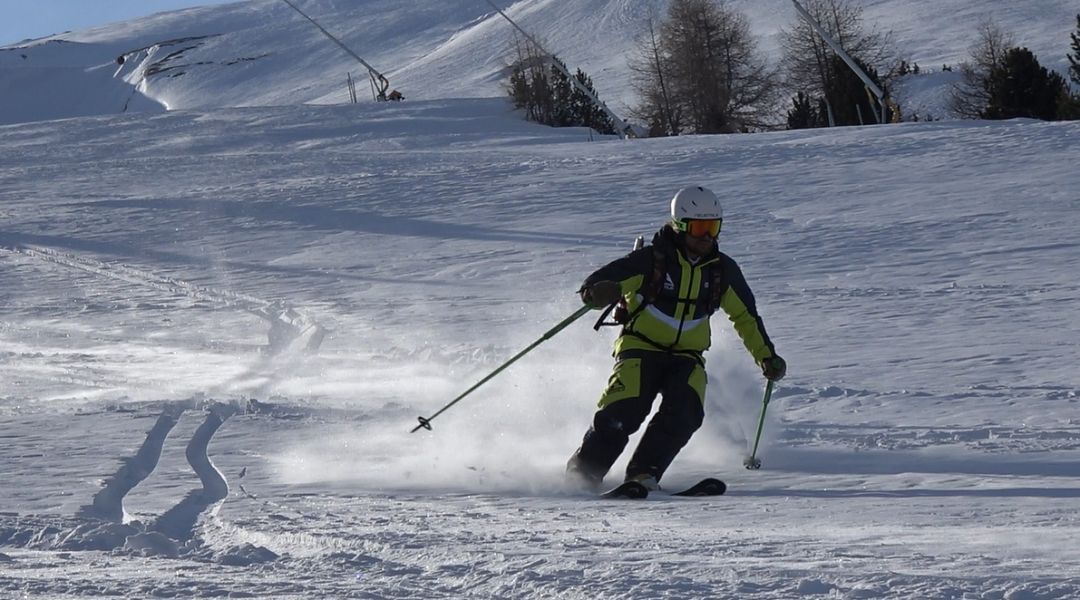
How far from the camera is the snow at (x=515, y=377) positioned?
4.17m

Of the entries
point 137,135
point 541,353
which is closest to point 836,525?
point 541,353

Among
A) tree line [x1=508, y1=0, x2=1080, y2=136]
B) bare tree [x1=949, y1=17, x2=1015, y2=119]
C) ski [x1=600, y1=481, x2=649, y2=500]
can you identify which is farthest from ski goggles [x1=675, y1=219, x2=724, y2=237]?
bare tree [x1=949, y1=17, x2=1015, y2=119]

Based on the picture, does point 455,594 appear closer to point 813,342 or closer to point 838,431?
point 838,431

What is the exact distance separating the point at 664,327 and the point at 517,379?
196cm

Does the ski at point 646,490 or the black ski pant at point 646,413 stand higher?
the black ski pant at point 646,413

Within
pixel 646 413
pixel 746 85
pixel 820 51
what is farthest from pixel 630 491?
pixel 820 51

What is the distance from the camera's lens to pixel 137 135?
29422 millimetres

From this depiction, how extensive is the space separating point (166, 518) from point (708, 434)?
2998 mm

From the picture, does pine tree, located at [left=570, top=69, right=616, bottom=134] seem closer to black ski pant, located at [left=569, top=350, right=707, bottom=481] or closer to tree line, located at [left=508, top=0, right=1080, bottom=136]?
tree line, located at [left=508, top=0, right=1080, bottom=136]

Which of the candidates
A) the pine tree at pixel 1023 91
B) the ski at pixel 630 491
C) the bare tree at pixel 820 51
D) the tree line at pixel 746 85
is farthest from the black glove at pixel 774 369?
the bare tree at pixel 820 51

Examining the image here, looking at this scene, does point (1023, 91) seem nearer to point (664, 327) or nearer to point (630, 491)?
point (664, 327)

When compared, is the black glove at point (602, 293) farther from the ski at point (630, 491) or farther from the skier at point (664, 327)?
the ski at point (630, 491)

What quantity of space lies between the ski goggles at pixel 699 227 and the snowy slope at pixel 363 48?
1739 inches

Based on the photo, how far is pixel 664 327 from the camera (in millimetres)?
6391
